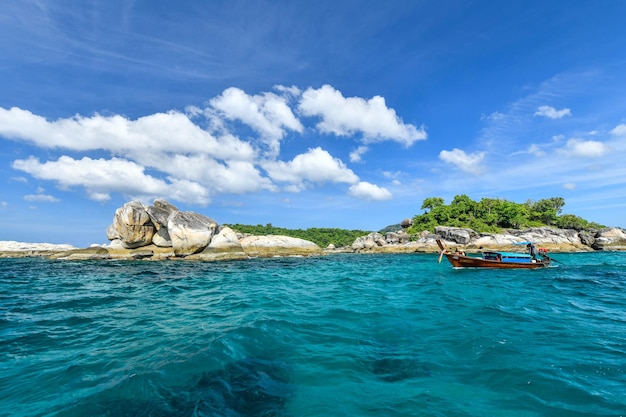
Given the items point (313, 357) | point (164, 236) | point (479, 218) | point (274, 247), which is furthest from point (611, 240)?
point (164, 236)

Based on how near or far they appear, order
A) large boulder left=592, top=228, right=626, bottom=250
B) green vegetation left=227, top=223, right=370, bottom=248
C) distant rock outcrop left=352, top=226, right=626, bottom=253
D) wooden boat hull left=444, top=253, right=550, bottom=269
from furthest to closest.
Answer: green vegetation left=227, top=223, right=370, bottom=248
large boulder left=592, top=228, right=626, bottom=250
distant rock outcrop left=352, top=226, right=626, bottom=253
wooden boat hull left=444, top=253, right=550, bottom=269

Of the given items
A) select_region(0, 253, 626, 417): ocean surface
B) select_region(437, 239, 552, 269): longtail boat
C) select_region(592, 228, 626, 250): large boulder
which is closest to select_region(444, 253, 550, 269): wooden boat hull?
select_region(437, 239, 552, 269): longtail boat

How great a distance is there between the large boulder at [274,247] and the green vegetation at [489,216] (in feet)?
97.4

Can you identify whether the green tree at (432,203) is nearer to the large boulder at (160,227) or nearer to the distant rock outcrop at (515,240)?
the distant rock outcrop at (515,240)

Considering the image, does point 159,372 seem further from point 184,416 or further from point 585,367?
point 585,367

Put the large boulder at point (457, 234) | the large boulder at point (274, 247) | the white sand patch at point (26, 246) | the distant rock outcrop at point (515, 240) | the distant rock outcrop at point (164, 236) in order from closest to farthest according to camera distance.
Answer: the distant rock outcrop at point (164, 236), the large boulder at point (274, 247), the white sand patch at point (26, 246), the distant rock outcrop at point (515, 240), the large boulder at point (457, 234)

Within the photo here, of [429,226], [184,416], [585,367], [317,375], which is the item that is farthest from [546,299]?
[429,226]

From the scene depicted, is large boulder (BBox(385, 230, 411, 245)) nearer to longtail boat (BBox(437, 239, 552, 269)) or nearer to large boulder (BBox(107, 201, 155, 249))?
longtail boat (BBox(437, 239, 552, 269))

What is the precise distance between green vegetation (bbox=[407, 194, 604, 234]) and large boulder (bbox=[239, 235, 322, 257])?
97.4 feet

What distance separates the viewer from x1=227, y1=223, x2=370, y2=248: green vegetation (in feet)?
254

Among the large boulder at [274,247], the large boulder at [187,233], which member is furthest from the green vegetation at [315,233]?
the large boulder at [187,233]

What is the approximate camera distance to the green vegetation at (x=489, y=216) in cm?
6625

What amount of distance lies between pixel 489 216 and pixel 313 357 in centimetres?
7275

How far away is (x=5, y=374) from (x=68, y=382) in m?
1.66
